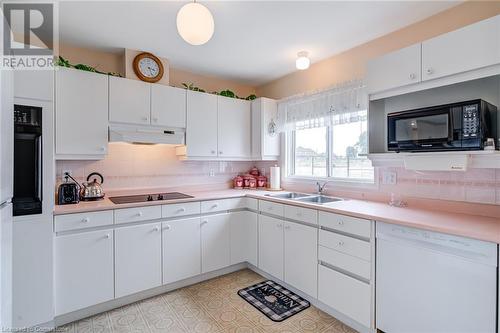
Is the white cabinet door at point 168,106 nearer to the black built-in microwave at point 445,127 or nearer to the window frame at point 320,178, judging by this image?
the window frame at point 320,178

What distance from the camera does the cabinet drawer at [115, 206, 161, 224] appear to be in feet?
7.36

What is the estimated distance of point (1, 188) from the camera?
120 centimetres

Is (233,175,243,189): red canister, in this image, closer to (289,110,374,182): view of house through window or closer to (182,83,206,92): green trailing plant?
(289,110,374,182): view of house through window

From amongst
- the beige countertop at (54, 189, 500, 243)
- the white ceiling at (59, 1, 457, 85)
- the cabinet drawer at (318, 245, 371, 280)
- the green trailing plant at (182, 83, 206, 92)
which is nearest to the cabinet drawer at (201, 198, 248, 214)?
the beige countertop at (54, 189, 500, 243)

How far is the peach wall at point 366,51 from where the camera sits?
1906 millimetres

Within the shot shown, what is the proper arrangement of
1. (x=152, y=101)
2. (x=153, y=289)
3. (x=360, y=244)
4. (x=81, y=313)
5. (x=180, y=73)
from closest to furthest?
(x=360, y=244), (x=81, y=313), (x=153, y=289), (x=152, y=101), (x=180, y=73)

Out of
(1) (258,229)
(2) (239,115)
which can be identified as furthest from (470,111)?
(2) (239,115)

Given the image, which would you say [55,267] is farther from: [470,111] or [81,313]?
[470,111]

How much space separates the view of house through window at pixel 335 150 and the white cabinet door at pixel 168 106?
4.70 feet

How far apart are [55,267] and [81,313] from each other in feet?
1.52

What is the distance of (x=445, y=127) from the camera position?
1703mm

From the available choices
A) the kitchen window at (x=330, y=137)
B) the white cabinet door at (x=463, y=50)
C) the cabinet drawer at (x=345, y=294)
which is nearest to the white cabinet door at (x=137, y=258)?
the cabinet drawer at (x=345, y=294)

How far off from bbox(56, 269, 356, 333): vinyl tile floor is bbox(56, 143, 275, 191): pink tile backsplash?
4.09 ft

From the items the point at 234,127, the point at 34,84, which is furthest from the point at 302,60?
the point at 34,84
